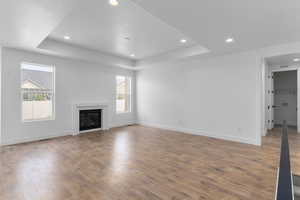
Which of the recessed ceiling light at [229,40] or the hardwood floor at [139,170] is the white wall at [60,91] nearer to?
the hardwood floor at [139,170]

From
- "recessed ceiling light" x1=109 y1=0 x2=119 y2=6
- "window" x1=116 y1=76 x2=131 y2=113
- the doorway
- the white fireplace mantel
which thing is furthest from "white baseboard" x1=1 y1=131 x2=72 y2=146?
the doorway

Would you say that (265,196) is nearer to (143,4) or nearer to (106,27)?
(143,4)

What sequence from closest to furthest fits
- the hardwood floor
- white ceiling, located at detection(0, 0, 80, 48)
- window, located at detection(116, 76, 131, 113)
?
1. the hardwood floor
2. white ceiling, located at detection(0, 0, 80, 48)
3. window, located at detection(116, 76, 131, 113)

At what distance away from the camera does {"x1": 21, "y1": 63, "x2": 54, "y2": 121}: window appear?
4746 mm

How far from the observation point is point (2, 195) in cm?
211

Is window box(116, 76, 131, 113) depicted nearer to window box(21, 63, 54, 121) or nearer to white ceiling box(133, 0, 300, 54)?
window box(21, 63, 54, 121)

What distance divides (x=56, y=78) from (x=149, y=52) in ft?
10.9

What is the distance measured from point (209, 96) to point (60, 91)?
5.04m

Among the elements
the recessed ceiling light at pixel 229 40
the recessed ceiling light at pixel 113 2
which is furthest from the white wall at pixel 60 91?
the recessed ceiling light at pixel 229 40

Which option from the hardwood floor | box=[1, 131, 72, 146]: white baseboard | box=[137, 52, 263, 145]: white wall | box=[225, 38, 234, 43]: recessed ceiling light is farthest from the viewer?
box=[137, 52, 263, 145]: white wall

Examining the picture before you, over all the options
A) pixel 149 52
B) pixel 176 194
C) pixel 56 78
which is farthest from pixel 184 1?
pixel 56 78

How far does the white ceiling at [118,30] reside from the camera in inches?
117

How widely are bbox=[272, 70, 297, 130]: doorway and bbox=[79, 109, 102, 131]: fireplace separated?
7391mm

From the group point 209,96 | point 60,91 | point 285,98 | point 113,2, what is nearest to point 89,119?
point 60,91
